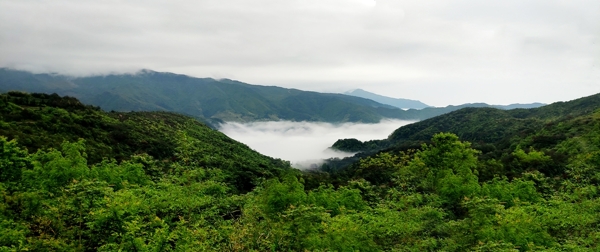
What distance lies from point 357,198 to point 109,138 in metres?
74.0

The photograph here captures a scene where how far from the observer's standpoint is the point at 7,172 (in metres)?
30.1

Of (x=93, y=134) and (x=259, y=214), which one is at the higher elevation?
(x=259, y=214)

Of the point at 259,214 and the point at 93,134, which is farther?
the point at 93,134

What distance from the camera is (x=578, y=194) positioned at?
41500 millimetres

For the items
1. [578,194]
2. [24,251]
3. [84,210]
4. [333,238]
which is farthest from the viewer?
[578,194]

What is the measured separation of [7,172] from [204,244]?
67.0 ft

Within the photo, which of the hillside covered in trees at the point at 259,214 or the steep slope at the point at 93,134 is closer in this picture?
the hillside covered in trees at the point at 259,214

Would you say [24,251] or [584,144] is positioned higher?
[584,144]

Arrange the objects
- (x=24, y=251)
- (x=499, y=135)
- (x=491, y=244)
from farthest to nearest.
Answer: (x=499, y=135), (x=491, y=244), (x=24, y=251)

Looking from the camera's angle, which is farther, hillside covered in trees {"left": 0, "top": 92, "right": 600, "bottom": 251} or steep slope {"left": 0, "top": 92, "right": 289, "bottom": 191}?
steep slope {"left": 0, "top": 92, "right": 289, "bottom": 191}

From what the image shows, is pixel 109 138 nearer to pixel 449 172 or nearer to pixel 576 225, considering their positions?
pixel 449 172

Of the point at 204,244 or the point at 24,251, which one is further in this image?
the point at 204,244

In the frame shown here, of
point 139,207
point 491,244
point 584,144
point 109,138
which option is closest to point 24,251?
point 139,207

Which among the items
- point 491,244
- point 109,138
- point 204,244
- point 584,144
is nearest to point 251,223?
point 204,244
